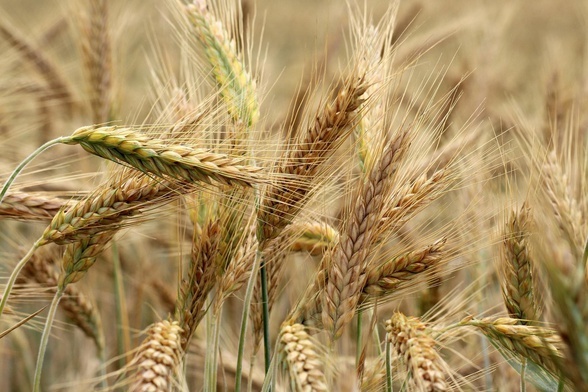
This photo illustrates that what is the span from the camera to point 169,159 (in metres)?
1.33

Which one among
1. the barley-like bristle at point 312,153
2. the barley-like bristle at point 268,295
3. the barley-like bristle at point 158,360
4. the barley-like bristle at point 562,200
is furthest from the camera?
the barley-like bristle at point 268,295

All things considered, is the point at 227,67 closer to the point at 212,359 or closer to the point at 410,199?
the point at 410,199

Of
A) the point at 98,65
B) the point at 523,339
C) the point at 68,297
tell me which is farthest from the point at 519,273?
the point at 98,65

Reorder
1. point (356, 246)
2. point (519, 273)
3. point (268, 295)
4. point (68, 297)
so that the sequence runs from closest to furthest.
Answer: point (356, 246), point (519, 273), point (268, 295), point (68, 297)

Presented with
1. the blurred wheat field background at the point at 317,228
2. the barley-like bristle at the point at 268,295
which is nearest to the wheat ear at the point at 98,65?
the blurred wheat field background at the point at 317,228

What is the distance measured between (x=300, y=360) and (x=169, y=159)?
0.42 m

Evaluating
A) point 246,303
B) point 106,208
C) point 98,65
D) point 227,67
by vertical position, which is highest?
point 98,65

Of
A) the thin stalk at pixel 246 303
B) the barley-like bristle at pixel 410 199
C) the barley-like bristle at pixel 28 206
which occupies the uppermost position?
the barley-like bristle at pixel 28 206

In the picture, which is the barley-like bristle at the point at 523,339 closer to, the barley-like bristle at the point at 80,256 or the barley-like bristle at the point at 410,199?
the barley-like bristle at the point at 410,199

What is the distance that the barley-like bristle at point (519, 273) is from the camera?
1.48 metres

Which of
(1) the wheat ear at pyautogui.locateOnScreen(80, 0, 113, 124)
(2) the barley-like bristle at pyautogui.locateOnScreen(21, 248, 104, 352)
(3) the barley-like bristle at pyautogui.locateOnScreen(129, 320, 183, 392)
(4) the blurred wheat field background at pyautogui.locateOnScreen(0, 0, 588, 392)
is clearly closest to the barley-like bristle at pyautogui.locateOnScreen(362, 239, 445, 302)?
(4) the blurred wheat field background at pyautogui.locateOnScreen(0, 0, 588, 392)

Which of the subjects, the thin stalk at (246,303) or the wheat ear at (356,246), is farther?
the thin stalk at (246,303)

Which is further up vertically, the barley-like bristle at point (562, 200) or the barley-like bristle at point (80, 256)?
the barley-like bristle at point (562, 200)

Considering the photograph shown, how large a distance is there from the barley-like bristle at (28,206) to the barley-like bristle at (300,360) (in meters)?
0.57
